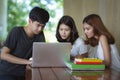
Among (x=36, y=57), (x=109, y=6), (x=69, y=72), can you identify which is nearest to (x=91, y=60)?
(x=69, y=72)

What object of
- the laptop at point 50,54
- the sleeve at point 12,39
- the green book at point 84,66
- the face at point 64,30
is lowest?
the green book at point 84,66

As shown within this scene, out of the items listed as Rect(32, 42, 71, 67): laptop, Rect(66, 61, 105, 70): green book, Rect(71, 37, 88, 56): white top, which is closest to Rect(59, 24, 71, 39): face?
Rect(71, 37, 88, 56): white top

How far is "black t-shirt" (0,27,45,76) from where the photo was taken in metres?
2.38

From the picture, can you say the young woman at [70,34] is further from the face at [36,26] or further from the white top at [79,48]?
the face at [36,26]

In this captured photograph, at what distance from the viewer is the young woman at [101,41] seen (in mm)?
2434

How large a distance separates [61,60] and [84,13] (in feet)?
7.63

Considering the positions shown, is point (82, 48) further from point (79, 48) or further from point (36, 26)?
point (36, 26)

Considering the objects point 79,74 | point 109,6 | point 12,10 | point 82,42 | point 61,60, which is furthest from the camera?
point 12,10

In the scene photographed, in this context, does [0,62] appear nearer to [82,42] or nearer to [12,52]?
[12,52]

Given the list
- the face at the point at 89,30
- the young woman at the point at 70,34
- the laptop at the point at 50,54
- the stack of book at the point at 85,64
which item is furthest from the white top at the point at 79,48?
the stack of book at the point at 85,64

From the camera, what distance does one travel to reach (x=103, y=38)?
2473 millimetres

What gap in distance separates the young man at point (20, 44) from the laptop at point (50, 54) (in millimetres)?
198

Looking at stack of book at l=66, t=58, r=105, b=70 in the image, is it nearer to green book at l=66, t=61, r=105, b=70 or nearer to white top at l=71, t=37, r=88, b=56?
green book at l=66, t=61, r=105, b=70

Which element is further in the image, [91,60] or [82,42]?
[82,42]
